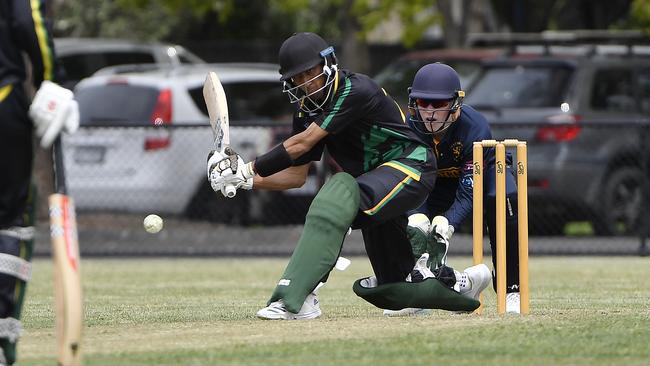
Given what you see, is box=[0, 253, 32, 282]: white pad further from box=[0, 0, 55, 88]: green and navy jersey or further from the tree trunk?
the tree trunk

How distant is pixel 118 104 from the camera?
51.6 feet

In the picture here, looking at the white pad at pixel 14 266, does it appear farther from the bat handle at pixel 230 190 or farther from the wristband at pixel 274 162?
the wristband at pixel 274 162

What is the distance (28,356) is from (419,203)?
2400 millimetres

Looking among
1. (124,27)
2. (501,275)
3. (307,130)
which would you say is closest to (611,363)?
(501,275)

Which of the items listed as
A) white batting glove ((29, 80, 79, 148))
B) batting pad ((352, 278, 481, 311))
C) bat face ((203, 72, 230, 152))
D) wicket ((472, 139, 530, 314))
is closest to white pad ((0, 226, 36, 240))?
white batting glove ((29, 80, 79, 148))

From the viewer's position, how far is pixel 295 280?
755 centimetres

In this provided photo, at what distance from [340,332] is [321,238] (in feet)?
1.93

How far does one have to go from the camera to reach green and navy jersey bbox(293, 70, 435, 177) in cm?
773

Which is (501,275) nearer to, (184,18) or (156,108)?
(156,108)

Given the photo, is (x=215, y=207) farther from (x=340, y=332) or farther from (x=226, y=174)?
(x=340, y=332)

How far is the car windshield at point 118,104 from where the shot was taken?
15594mm

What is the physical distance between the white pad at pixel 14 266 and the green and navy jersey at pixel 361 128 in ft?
6.84

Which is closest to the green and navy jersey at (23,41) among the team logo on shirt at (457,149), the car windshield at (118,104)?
the team logo on shirt at (457,149)

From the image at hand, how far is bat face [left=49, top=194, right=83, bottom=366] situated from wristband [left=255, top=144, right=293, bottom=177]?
6.07ft
